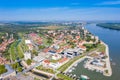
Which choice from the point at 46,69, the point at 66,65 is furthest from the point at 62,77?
the point at 66,65

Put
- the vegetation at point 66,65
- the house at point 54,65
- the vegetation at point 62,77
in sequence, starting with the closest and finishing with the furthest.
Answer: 1. the vegetation at point 62,77
2. the vegetation at point 66,65
3. the house at point 54,65

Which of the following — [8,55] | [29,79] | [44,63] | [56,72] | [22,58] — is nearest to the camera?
[29,79]

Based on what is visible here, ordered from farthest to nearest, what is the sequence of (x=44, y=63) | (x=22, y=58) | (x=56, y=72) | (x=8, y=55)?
(x=8, y=55) < (x=22, y=58) < (x=44, y=63) < (x=56, y=72)

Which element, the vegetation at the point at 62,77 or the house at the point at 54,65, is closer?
the vegetation at the point at 62,77

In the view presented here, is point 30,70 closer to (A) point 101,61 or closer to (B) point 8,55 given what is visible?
(B) point 8,55

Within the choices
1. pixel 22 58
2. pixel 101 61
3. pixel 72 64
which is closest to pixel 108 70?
pixel 101 61

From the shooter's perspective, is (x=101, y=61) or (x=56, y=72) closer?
(x=56, y=72)

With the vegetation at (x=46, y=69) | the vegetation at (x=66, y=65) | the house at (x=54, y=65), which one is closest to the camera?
the vegetation at (x=46, y=69)

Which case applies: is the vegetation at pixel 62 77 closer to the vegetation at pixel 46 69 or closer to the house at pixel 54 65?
the vegetation at pixel 46 69

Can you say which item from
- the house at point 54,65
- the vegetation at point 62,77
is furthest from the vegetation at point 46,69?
the vegetation at point 62,77

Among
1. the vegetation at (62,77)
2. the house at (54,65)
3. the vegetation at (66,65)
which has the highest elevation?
the house at (54,65)
